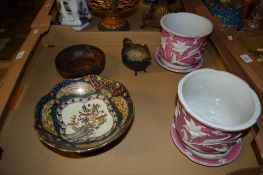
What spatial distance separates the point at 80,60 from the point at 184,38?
306 mm

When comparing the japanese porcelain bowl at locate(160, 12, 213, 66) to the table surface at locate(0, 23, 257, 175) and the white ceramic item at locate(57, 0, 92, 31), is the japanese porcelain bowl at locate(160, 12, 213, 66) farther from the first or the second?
the white ceramic item at locate(57, 0, 92, 31)

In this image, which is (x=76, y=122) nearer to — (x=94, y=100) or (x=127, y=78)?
(x=94, y=100)

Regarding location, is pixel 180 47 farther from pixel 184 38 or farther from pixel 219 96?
pixel 219 96

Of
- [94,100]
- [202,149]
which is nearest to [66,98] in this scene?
[94,100]

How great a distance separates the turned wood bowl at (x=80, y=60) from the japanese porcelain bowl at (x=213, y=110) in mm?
272

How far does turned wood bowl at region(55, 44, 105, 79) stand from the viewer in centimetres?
66

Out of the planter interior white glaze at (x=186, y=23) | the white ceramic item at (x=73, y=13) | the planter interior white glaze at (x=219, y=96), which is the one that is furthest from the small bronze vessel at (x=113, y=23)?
the planter interior white glaze at (x=219, y=96)

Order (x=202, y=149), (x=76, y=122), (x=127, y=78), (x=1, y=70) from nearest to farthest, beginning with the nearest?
(x=202, y=149) → (x=76, y=122) → (x=127, y=78) → (x=1, y=70)

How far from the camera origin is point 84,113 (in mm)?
594

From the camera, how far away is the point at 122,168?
1.62 ft

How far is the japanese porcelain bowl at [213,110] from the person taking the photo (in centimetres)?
42

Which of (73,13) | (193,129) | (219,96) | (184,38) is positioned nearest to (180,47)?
(184,38)

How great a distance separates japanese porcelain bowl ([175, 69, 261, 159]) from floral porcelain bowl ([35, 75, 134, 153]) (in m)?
0.13

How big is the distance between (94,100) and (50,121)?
0.12m
